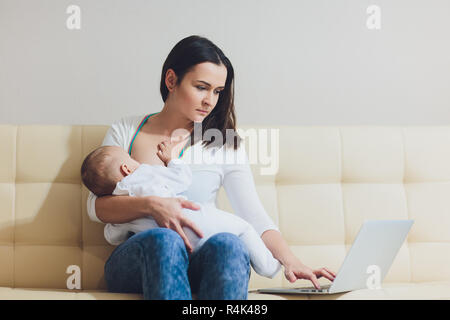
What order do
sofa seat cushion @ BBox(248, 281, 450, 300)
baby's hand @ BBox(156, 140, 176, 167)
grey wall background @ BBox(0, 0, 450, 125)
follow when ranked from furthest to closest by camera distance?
grey wall background @ BBox(0, 0, 450, 125)
baby's hand @ BBox(156, 140, 176, 167)
sofa seat cushion @ BBox(248, 281, 450, 300)

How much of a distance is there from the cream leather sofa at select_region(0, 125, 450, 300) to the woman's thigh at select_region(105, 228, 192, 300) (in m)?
0.38

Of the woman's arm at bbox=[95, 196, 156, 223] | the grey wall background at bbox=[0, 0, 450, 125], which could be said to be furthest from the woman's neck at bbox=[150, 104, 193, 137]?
the grey wall background at bbox=[0, 0, 450, 125]

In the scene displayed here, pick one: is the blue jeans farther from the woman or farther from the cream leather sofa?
the cream leather sofa

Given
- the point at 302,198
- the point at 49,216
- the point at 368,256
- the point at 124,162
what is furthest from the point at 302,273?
the point at 49,216

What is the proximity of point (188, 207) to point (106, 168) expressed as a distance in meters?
0.22

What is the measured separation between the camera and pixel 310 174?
1.61 metres

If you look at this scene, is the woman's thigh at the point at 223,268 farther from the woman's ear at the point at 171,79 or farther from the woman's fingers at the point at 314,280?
the woman's ear at the point at 171,79

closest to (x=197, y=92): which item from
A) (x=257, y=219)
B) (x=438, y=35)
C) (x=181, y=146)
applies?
(x=181, y=146)

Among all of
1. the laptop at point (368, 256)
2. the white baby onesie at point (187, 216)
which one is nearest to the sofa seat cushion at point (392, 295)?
the laptop at point (368, 256)

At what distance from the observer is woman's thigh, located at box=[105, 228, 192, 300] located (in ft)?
3.30

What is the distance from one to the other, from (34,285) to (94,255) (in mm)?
190

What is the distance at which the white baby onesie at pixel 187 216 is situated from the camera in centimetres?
121
